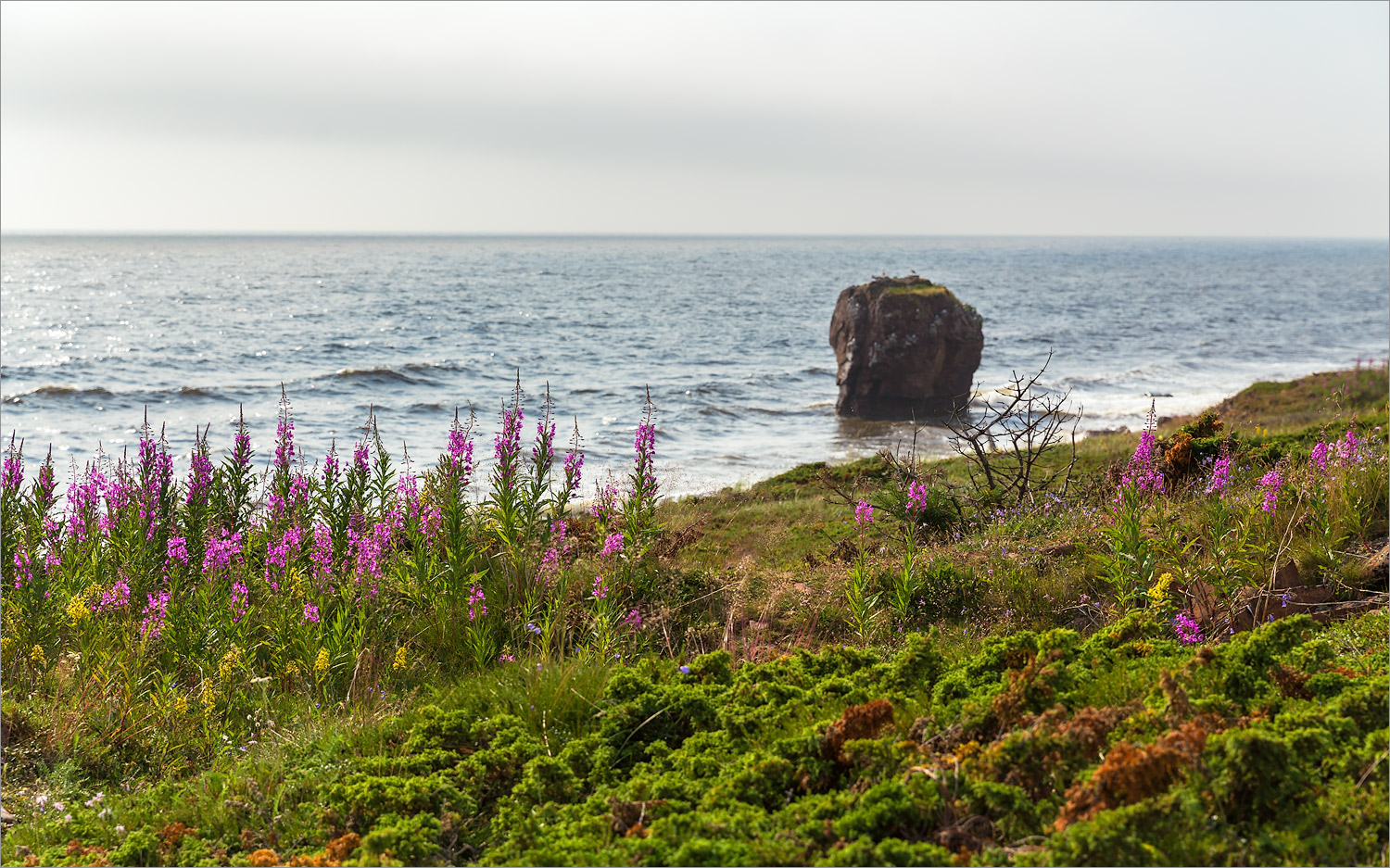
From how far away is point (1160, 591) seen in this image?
17.1 feet

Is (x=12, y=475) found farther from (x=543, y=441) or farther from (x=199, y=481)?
(x=543, y=441)

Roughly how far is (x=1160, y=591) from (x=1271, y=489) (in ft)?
7.33

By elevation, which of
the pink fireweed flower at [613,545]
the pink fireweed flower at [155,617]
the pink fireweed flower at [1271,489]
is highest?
the pink fireweed flower at [1271,489]

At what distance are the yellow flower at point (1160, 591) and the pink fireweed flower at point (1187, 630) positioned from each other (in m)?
0.18

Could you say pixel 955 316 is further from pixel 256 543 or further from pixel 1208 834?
pixel 1208 834

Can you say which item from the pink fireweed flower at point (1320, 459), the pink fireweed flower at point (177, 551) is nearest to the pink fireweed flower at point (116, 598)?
the pink fireweed flower at point (177, 551)

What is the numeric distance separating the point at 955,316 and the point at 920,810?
2347cm

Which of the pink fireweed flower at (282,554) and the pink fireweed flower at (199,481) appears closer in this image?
the pink fireweed flower at (282,554)

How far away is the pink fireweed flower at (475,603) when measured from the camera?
550 centimetres

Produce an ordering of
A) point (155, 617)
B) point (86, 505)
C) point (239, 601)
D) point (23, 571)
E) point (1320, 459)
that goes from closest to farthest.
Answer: point (239, 601) → point (155, 617) → point (23, 571) → point (86, 505) → point (1320, 459)

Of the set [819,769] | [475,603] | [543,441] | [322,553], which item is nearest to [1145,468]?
[543,441]

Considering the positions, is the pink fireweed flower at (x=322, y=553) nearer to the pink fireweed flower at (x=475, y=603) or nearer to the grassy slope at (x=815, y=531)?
the pink fireweed flower at (x=475, y=603)

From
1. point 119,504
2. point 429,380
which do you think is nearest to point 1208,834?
point 119,504

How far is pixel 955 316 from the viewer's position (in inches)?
988
